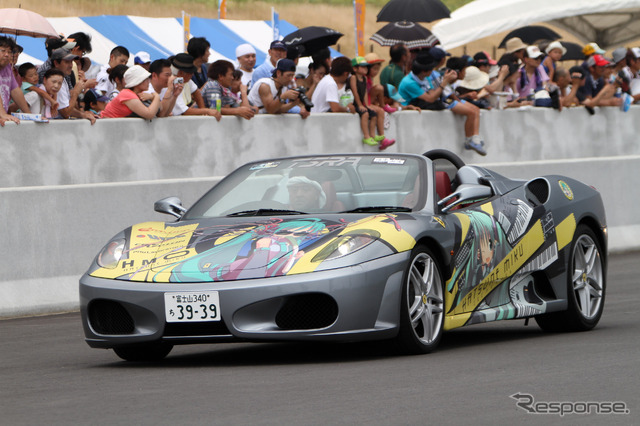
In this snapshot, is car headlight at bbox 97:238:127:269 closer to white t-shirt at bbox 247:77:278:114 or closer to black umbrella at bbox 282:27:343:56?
white t-shirt at bbox 247:77:278:114

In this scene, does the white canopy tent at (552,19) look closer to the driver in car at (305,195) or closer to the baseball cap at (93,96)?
the baseball cap at (93,96)

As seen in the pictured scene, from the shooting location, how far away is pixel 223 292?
721cm

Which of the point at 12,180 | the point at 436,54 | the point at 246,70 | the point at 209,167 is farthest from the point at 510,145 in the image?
the point at 12,180

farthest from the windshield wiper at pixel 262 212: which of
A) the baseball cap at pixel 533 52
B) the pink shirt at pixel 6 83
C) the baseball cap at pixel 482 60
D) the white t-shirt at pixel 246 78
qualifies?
the baseball cap at pixel 533 52

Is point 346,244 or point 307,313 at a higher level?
point 346,244

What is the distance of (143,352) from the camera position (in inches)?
318

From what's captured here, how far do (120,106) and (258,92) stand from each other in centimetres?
201

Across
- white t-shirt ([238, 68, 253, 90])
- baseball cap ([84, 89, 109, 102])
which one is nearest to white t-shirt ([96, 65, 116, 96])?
baseball cap ([84, 89, 109, 102])

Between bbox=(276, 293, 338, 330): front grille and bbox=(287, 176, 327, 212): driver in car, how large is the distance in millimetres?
1112

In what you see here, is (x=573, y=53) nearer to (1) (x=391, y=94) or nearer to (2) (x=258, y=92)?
(1) (x=391, y=94)

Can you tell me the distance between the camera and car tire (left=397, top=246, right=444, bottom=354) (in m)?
7.55

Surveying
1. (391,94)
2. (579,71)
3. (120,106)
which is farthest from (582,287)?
(579,71)

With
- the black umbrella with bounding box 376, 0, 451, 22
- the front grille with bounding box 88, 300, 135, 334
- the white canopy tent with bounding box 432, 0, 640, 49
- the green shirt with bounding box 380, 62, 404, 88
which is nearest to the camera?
the front grille with bounding box 88, 300, 135, 334

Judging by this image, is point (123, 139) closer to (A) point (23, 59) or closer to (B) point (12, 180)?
(B) point (12, 180)
